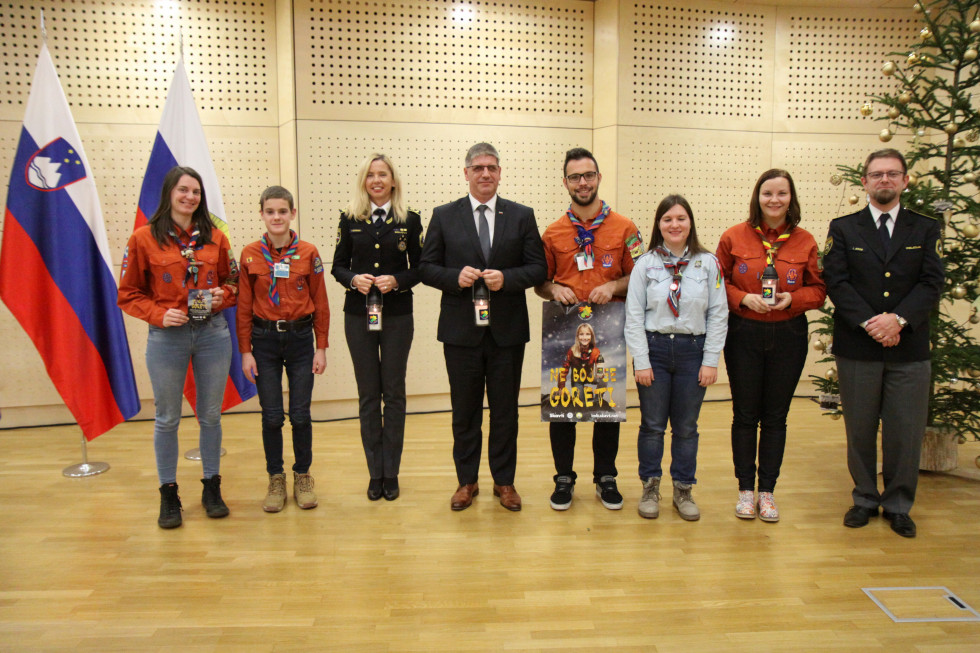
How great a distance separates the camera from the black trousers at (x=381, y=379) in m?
3.57

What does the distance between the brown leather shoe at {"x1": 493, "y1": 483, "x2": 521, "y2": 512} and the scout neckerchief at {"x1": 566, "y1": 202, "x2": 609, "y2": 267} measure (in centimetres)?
134

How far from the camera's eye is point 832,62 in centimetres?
598

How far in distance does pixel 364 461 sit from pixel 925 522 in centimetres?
331

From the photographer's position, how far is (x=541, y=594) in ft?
8.67

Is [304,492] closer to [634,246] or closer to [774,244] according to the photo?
[634,246]

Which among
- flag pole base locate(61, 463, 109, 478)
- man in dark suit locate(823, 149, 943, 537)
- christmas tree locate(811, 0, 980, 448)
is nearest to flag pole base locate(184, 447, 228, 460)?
flag pole base locate(61, 463, 109, 478)

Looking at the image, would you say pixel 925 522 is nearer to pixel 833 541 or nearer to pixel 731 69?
pixel 833 541

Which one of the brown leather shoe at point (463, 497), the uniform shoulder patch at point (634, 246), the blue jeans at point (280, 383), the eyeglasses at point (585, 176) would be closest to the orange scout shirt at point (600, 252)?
the uniform shoulder patch at point (634, 246)

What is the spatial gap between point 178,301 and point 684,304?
254 centimetres

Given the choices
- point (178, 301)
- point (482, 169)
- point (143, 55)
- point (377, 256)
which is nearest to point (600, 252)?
point (482, 169)

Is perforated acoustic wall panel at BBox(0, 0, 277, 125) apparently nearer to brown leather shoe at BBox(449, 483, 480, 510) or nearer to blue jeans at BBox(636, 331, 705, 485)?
brown leather shoe at BBox(449, 483, 480, 510)

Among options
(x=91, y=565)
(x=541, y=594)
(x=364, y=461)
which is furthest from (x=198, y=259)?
(x=541, y=594)

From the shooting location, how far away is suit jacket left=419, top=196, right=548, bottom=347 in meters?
3.31

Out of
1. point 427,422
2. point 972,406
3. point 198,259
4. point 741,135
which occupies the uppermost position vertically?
point 741,135
